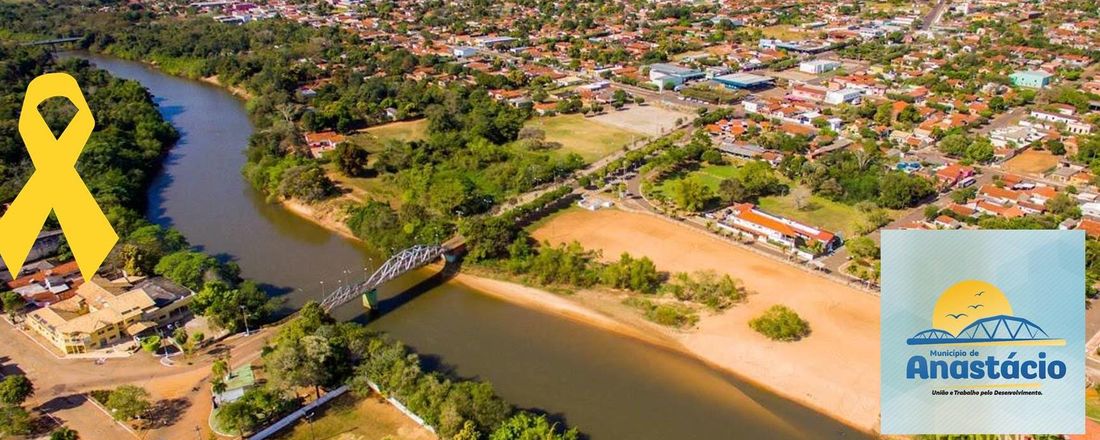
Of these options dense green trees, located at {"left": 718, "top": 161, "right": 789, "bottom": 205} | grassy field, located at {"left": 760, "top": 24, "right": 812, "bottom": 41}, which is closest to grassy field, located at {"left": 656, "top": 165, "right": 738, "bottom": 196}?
dense green trees, located at {"left": 718, "top": 161, "right": 789, "bottom": 205}

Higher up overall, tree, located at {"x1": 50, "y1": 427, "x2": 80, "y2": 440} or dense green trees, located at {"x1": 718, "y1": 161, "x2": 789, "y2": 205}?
tree, located at {"x1": 50, "y1": 427, "x2": 80, "y2": 440}

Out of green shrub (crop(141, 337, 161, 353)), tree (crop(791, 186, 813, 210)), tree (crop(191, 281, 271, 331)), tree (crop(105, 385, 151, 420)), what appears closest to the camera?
tree (crop(105, 385, 151, 420))

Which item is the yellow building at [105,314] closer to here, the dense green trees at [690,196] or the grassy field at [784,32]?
the dense green trees at [690,196]

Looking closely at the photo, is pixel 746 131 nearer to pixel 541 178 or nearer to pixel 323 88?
pixel 541 178

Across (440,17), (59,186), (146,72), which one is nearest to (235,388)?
(59,186)

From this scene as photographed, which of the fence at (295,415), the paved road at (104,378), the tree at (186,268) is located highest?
the tree at (186,268)

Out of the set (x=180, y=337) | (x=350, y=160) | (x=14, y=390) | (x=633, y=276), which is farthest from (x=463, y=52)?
(x=14, y=390)

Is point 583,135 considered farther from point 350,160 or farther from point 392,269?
point 392,269

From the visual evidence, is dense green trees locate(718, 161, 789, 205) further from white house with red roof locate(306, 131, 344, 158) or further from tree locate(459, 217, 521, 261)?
white house with red roof locate(306, 131, 344, 158)

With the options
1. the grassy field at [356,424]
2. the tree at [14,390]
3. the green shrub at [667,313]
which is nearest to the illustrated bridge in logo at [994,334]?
the grassy field at [356,424]
